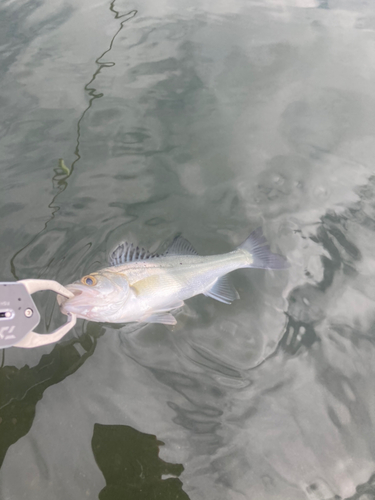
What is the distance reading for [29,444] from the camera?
270cm

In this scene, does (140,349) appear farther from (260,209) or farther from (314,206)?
(314,206)

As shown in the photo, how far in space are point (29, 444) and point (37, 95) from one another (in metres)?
4.87

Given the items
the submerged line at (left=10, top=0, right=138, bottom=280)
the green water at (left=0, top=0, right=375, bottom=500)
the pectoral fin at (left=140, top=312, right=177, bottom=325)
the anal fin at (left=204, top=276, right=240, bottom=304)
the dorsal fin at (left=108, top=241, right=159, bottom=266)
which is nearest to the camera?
the green water at (left=0, top=0, right=375, bottom=500)

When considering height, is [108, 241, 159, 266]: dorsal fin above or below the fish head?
below

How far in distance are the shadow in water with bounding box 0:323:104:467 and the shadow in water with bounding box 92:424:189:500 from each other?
553 millimetres

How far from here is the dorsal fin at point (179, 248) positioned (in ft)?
11.3

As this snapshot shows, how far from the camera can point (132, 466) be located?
262cm

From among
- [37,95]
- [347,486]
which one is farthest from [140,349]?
[37,95]

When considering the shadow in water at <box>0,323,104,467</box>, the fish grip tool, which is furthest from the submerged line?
the fish grip tool

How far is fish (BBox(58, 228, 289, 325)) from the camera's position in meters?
2.71

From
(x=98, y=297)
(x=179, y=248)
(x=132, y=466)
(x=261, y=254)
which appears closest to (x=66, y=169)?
(x=179, y=248)

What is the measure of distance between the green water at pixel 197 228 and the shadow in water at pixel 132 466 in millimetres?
12

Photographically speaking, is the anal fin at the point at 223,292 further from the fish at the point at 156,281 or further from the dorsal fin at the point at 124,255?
the dorsal fin at the point at 124,255

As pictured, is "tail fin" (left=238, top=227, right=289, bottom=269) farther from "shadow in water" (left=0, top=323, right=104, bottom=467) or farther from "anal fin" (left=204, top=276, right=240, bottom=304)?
"shadow in water" (left=0, top=323, right=104, bottom=467)
